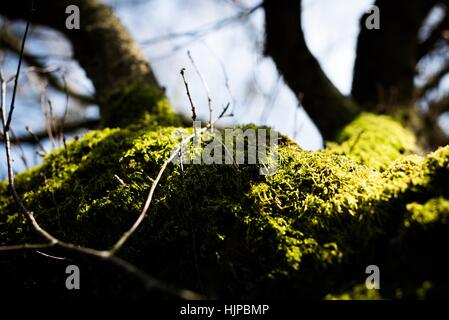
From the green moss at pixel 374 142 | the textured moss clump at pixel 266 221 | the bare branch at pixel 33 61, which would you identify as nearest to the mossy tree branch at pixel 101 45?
the bare branch at pixel 33 61

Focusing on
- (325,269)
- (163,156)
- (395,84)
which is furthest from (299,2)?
(325,269)

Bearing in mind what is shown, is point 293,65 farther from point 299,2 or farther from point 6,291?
point 6,291

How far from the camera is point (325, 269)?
109 centimetres

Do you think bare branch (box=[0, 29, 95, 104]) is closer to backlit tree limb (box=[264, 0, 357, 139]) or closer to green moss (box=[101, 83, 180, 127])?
green moss (box=[101, 83, 180, 127])

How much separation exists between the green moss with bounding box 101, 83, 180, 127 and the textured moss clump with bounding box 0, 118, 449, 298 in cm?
85

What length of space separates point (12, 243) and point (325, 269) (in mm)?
1532

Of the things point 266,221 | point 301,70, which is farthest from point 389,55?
point 266,221

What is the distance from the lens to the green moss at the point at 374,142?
234 centimetres

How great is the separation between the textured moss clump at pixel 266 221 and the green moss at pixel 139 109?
0.85 m

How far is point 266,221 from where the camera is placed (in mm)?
1252

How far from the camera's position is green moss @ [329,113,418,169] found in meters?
2.34

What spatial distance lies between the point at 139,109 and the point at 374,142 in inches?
82.5

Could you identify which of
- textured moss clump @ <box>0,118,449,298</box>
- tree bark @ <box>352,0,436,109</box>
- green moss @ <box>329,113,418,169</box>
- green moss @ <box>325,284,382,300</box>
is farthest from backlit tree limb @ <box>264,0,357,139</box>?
green moss @ <box>325,284,382,300</box>

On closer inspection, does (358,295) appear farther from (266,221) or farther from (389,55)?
(389,55)
